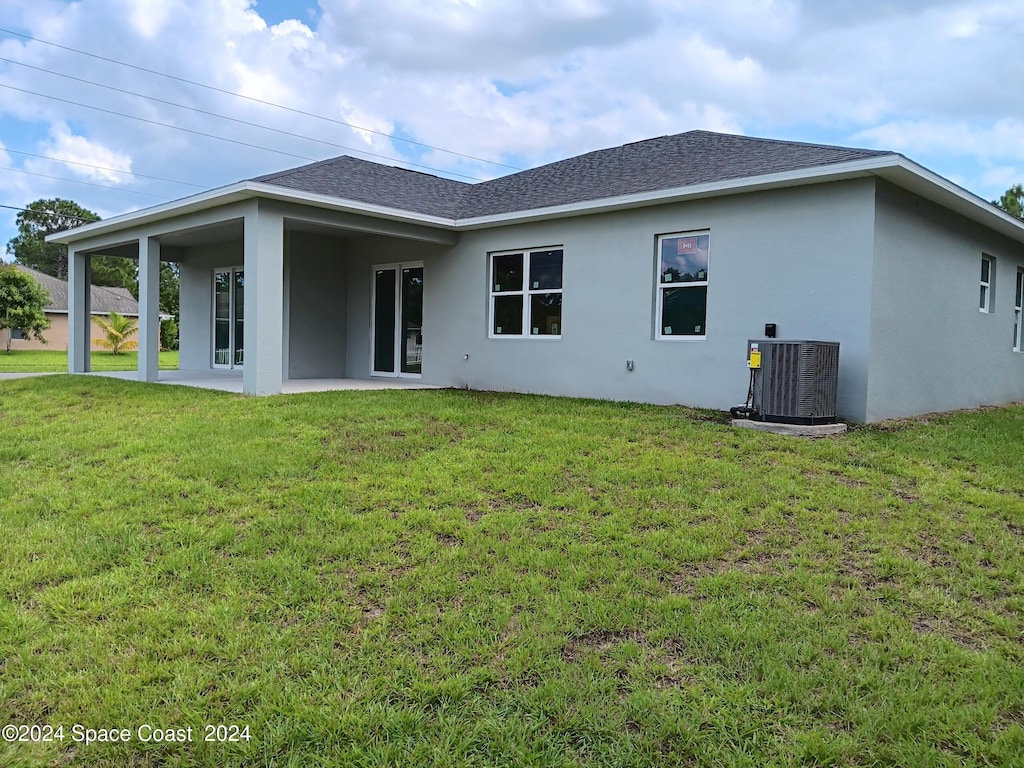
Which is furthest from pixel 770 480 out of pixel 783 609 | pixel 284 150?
pixel 284 150

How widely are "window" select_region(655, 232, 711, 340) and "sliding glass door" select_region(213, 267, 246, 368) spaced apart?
9.64 m

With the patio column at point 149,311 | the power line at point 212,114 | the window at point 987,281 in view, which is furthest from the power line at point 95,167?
the window at point 987,281

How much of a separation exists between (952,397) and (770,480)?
21.1 ft

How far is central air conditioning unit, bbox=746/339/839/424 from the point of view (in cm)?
723

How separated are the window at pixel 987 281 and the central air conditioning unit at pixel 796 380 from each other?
5511 millimetres

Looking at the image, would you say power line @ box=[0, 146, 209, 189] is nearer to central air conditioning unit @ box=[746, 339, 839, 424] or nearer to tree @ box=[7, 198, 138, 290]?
tree @ box=[7, 198, 138, 290]

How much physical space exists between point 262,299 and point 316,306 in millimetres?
4076

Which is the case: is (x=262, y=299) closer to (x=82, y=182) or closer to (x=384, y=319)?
(x=384, y=319)

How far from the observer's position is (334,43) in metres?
20.3

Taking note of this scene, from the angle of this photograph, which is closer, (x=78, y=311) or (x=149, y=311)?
(x=149, y=311)

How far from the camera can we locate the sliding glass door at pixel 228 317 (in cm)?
1504

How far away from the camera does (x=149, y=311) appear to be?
1160 centimetres

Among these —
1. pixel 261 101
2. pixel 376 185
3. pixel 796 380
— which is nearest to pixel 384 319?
pixel 376 185

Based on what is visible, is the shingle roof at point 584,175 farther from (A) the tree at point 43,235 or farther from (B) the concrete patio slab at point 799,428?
(A) the tree at point 43,235
